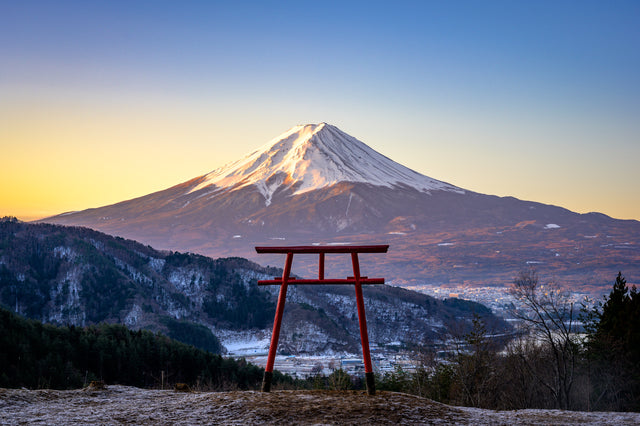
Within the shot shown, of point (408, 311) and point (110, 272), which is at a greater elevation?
point (110, 272)

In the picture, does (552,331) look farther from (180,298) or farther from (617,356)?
(180,298)

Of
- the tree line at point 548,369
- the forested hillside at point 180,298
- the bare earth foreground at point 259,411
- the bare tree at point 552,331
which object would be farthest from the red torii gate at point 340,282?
the forested hillside at point 180,298

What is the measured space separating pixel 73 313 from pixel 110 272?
49.2 ft

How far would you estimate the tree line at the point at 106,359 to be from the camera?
150 feet

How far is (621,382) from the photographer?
92.4 ft

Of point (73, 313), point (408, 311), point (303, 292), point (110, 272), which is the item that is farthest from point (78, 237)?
point (408, 311)

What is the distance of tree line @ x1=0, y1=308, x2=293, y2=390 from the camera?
45844 millimetres

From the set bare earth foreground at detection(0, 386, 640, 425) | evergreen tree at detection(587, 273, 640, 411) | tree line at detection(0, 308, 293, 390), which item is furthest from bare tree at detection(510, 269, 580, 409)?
tree line at detection(0, 308, 293, 390)

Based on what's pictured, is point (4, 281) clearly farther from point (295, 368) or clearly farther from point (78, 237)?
point (295, 368)

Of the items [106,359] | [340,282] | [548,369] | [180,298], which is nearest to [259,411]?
[340,282]

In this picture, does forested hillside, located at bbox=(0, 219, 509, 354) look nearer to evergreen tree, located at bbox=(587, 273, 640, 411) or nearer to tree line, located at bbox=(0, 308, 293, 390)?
tree line, located at bbox=(0, 308, 293, 390)

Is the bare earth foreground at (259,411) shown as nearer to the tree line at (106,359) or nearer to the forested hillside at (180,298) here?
the tree line at (106,359)

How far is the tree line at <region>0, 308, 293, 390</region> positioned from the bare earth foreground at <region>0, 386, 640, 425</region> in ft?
106

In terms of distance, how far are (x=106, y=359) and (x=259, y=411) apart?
157 feet
